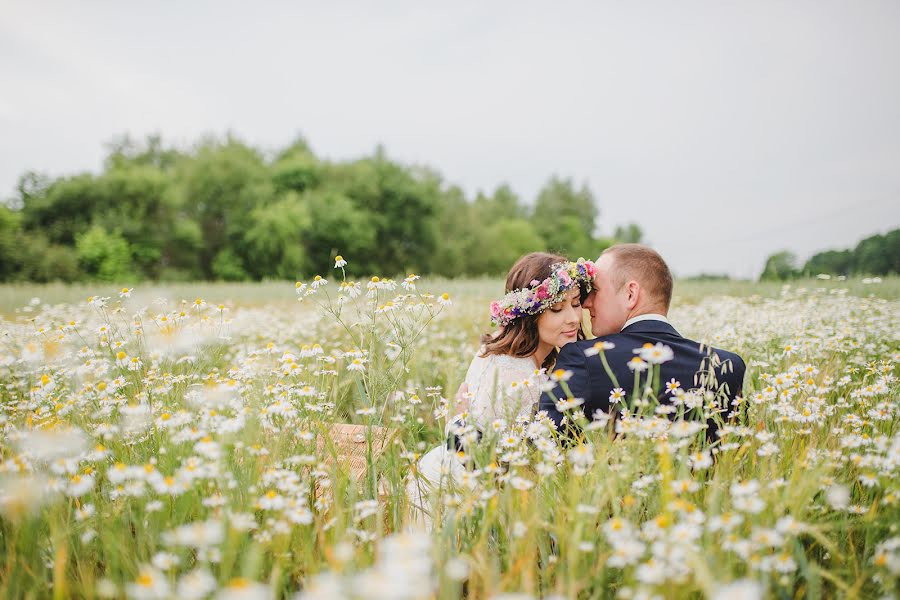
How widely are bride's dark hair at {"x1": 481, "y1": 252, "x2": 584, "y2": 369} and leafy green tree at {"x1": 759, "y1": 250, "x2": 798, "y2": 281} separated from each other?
288 inches

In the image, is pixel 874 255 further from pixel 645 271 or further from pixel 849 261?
pixel 645 271

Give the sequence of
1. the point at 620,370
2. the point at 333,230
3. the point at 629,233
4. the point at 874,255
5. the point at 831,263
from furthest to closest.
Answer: the point at 629,233, the point at 333,230, the point at 874,255, the point at 831,263, the point at 620,370

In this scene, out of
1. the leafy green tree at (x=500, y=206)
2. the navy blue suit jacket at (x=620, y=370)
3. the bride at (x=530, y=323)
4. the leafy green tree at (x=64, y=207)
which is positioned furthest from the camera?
the leafy green tree at (x=500, y=206)

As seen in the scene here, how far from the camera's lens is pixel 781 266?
9.67 metres

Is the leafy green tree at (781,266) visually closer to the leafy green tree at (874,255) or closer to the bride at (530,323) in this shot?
the leafy green tree at (874,255)

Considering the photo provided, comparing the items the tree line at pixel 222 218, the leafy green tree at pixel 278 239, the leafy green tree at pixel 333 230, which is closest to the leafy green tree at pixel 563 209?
the tree line at pixel 222 218

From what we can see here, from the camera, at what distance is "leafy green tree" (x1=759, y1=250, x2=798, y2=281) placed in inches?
363

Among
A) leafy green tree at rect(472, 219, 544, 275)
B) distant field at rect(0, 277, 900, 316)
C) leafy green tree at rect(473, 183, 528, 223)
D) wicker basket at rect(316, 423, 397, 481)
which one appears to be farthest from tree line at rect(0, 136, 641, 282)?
wicker basket at rect(316, 423, 397, 481)

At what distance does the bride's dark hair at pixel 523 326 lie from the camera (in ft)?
11.6

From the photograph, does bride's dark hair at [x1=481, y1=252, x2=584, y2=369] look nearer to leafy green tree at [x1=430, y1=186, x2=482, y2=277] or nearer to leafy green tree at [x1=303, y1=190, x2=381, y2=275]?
leafy green tree at [x1=303, y1=190, x2=381, y2=275]

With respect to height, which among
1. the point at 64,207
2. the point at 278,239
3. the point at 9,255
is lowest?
the point at 9,255

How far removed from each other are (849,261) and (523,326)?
30.2 feet

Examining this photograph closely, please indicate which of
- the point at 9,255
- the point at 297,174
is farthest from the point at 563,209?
the point at 9,255

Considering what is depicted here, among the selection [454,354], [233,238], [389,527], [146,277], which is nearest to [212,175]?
[233,238]
